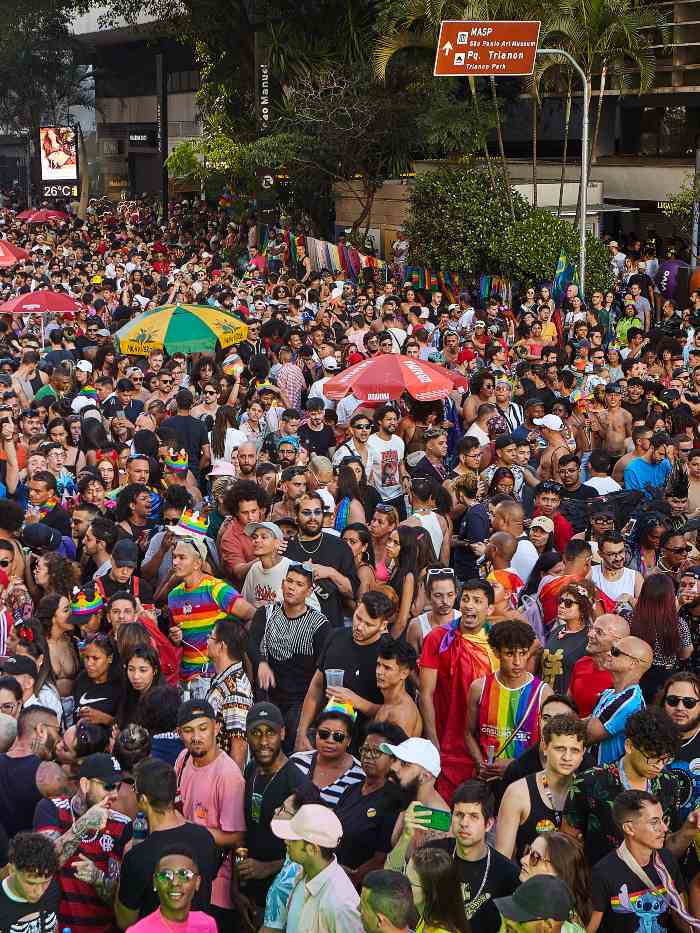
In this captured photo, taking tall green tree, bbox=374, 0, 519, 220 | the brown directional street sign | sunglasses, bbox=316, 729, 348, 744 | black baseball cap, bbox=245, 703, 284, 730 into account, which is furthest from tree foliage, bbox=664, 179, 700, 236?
black baseball cap, bbox=245, 703, 284, 730

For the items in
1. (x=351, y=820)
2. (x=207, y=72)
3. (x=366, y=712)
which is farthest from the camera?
(x=207, y=72)

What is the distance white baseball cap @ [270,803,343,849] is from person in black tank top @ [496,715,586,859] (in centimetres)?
80

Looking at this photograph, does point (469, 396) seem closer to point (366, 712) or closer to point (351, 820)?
point (366, 712)

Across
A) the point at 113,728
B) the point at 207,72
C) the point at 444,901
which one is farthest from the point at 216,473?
the point at 207,72

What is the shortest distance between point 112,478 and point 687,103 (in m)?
24.3

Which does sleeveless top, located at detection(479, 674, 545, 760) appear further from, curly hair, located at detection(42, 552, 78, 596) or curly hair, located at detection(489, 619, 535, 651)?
curly hair, located at detection(42, 552, 78, 596)

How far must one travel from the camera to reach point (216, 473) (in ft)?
36.0

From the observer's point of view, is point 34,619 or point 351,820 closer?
point 351,820

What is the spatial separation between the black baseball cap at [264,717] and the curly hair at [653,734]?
1458 mm

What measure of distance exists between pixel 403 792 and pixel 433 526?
383 cm

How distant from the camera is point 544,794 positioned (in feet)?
18.9

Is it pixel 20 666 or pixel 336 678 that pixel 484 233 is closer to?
pixel 336 678

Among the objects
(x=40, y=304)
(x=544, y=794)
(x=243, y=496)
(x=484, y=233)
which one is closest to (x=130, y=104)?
(x=484, y=233)

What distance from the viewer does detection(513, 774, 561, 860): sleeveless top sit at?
568 centimetres
